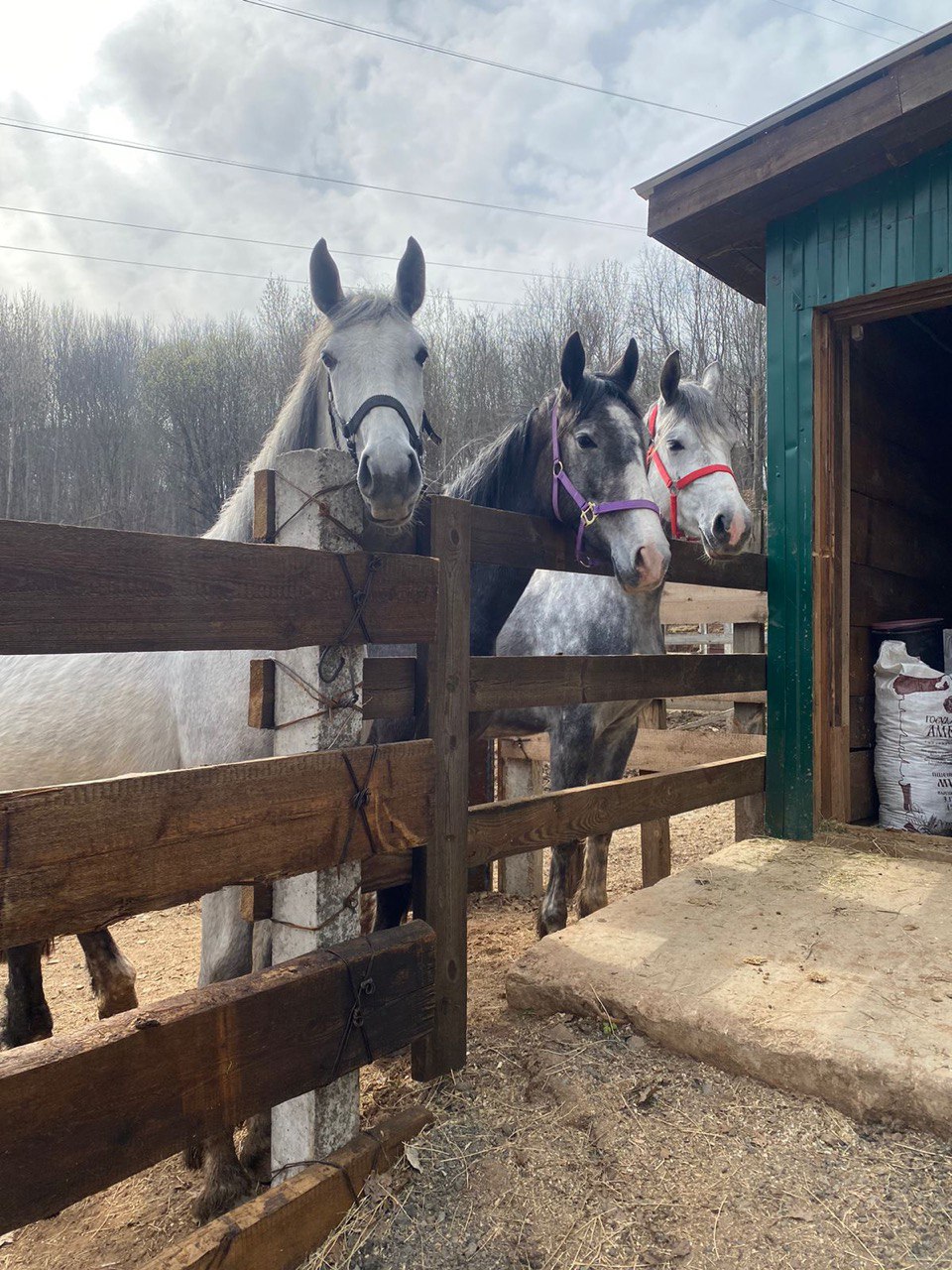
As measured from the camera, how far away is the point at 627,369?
10.5ft

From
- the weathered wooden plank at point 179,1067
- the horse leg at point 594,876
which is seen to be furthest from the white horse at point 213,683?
the horse leg at point 594,876

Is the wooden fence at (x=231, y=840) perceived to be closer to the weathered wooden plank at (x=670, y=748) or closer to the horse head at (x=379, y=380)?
the horse head at (x=379, y=380)

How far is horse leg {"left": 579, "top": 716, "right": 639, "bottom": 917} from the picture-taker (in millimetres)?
3844

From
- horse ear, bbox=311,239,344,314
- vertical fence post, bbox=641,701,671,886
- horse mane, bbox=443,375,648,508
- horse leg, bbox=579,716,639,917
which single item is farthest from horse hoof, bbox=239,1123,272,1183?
vertical fence post, bbox=641,701,671,886

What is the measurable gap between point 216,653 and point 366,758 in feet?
2.31

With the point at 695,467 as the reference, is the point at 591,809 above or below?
below

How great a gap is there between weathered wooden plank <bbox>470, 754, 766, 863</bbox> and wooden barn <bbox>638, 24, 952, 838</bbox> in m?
0.58

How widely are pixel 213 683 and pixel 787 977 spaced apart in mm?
1793

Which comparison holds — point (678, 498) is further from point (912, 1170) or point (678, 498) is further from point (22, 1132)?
point (22, 1132)

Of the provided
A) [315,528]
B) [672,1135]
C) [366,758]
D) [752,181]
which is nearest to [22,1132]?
[366,758]

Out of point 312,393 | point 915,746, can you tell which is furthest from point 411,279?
point 915,746

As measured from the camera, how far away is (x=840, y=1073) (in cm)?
171

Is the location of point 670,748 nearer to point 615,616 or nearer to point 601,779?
point 601,779

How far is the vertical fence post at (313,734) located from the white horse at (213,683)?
269mm
